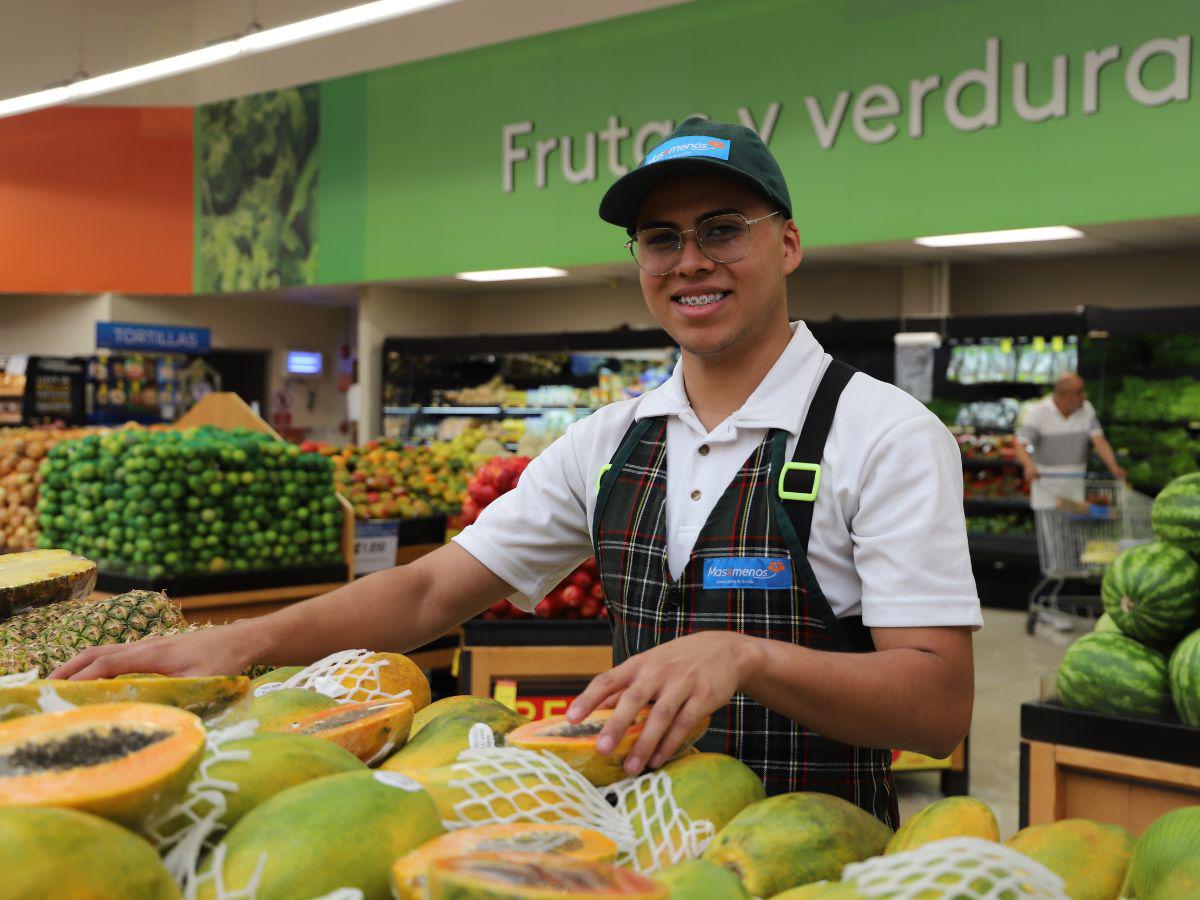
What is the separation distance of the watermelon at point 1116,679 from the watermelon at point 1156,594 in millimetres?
48

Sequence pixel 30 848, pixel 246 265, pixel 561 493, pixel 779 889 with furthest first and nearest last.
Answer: pixel 246 265 → pixel 561 493 → pixel 779 889 → pixel 30 848

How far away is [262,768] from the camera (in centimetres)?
87

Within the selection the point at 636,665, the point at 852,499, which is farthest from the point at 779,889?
the point at 852,499

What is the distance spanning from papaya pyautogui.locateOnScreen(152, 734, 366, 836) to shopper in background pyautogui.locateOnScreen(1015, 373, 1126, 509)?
23.2 ft

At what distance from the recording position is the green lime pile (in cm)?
442

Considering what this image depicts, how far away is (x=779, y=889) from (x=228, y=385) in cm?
1532

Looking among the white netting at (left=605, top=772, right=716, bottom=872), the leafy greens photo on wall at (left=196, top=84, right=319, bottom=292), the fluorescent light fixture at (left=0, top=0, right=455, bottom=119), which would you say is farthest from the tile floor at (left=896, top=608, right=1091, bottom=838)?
the leafy greens photo on wall at (left=196, top=84, right=319, bottom=292)

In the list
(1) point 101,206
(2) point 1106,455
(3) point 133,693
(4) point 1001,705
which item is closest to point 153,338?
(1) point 101,206

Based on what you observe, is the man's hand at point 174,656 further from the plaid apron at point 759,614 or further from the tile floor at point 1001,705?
the tile floor at point 1001,705

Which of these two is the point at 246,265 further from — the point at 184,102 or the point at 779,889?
the point at 779,889

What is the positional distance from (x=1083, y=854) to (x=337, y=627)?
3.48 feet

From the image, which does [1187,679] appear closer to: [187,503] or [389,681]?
[389,681]

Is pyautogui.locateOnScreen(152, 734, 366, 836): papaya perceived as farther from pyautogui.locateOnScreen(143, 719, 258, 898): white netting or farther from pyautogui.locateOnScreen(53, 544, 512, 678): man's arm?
pyautogui.locateOnScreen(53, 544, 512, 678): man's arm

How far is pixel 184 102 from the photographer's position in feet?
44.9
